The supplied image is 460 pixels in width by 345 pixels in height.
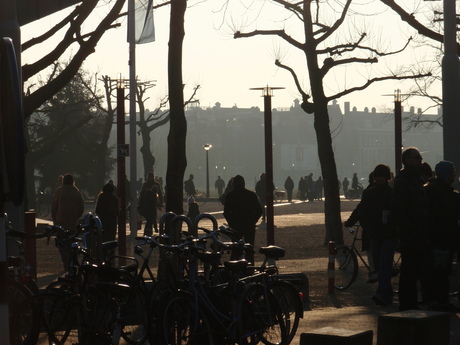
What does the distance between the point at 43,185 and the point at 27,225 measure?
56.0 meters

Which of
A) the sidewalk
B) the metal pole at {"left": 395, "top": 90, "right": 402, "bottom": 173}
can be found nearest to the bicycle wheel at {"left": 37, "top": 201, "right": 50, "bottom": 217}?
the metal pole at {"left": 395, "top": 90, "right": 402, "bottom": 173}

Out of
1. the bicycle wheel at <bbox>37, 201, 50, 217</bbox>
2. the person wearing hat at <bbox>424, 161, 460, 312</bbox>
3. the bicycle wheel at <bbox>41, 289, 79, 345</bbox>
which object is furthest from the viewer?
the bicycle wheel at <bbox>37, 201, 50, 217</bbox>

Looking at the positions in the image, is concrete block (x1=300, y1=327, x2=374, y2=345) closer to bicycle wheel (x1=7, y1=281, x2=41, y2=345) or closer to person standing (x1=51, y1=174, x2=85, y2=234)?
bicycle wheel (x1=7, y1=281, x2=41, y2=345)

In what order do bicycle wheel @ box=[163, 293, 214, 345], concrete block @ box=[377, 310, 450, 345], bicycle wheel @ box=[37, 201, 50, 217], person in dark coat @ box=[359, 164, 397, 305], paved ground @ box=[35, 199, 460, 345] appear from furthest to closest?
bicycle wheel @ box=[37, 201, 50, 217], person in dark coat @ box=[359, 164, 397, 305], paved ground @ box=[35, 199, 460, 345], bicycle wheel @ box=[163, 293, 214, 345], concrete block @ box=[377, 310, 450, 345]

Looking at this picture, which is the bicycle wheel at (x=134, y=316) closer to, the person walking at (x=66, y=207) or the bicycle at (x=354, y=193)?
the person walking at (x=66, y=207)

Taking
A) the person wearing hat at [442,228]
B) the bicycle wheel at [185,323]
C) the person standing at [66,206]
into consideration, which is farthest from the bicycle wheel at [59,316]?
the person standing at [66,206]

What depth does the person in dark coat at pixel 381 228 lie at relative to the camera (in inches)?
503

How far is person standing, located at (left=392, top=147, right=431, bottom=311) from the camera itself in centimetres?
1092

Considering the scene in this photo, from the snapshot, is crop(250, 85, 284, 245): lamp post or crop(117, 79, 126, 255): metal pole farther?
crop(250, 85, 284, 245): lamp post

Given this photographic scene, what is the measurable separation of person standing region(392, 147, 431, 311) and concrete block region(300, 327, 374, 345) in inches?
161

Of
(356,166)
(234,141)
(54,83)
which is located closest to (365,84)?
(54,83)

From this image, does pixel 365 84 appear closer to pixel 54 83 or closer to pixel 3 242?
pixel 54 83

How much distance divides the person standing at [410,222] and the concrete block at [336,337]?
409cm

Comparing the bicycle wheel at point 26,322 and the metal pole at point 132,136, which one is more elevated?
the metal pole at point 132,136
